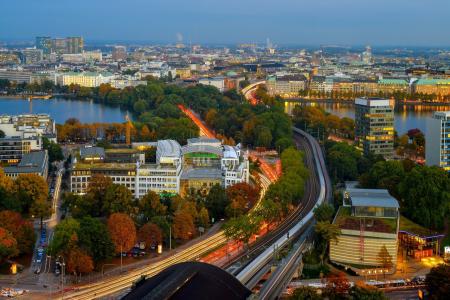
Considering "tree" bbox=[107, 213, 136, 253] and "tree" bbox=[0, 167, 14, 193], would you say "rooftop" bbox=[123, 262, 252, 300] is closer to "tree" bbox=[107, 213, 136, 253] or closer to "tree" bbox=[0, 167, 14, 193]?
"tree" bbox=[107, 213, 136, 253]

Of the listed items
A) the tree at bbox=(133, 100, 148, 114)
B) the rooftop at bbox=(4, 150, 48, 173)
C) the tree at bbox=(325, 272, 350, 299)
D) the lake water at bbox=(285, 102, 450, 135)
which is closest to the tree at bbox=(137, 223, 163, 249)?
the tree at bbox=(325, 272, 350, 299)

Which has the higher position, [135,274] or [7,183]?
[7,183]

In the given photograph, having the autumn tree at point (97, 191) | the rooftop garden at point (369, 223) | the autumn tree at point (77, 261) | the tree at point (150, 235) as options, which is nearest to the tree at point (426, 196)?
the rooftop garden at point (369, 223)

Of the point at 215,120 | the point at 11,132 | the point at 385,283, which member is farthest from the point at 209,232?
the point at 215,120

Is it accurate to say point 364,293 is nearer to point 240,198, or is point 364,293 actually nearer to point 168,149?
point 240,198

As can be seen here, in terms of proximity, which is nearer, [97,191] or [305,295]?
[305,295]

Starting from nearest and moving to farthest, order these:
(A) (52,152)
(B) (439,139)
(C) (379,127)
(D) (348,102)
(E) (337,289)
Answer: (E) (337,289)
(B) (439,139)
(A) (52,152)
(C) (379,127)
(D) (348,102)

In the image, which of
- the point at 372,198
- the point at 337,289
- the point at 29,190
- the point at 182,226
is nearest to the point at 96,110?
the point at 29,190
